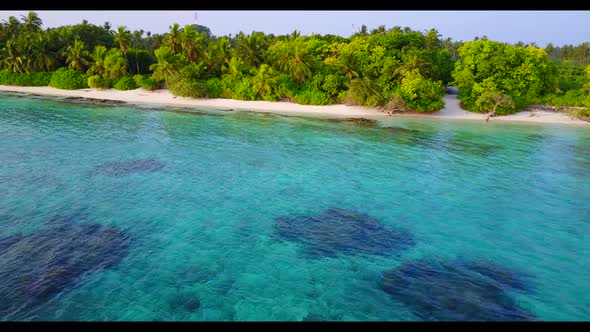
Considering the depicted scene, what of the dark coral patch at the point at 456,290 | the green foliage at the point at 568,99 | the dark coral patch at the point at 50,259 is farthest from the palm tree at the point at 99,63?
the green foliage at the point at 568,99

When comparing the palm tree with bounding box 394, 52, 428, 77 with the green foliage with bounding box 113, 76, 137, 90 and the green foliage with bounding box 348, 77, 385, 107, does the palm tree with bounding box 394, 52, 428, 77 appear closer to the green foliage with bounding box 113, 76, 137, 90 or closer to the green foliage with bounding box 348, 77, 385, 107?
the green foliage with bounding box 348, 77, 385, 107

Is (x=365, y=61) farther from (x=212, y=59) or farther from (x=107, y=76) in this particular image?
(x=107, y=76)

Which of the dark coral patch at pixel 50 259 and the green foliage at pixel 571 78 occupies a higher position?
the green foliage at pixel 571 78

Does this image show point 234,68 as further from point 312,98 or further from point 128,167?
point 128,167

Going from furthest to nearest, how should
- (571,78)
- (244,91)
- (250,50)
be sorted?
1. (571,78)
2. (250,50)
3. (244,91)

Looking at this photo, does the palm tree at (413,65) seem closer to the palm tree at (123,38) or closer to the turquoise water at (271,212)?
the turquoise water at (271,212)

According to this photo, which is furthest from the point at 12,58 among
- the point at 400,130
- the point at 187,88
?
the point at 400,130

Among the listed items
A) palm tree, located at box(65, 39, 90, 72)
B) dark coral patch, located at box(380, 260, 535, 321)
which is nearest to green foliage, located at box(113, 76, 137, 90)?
palm tree, located at box(65, 39, 90, 72)
